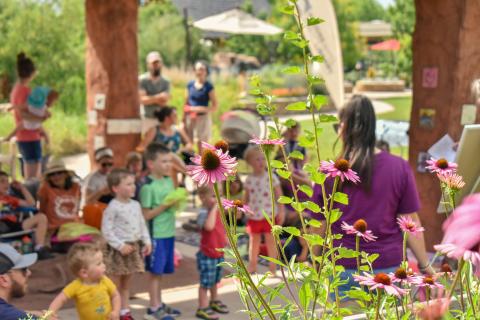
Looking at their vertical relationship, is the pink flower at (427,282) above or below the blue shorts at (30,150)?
above

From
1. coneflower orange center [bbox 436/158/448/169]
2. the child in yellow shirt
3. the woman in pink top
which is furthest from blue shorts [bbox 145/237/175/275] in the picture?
the woman in pink top

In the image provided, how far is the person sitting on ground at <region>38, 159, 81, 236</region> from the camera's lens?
7.99 m

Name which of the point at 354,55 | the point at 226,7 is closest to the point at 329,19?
the point at 226,7

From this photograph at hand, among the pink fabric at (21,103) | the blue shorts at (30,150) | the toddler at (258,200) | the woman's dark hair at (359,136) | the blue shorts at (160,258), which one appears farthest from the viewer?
the blue shorts at (30,150)

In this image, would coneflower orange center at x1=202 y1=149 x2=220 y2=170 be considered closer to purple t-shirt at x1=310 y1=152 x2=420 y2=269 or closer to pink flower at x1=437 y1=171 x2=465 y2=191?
pink flower at x1=437 y1=171 x2=465 y2=191

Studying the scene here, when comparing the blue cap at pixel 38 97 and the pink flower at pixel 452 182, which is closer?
the pink flower at pixel 452 182

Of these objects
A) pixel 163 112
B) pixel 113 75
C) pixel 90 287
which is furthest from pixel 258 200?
pixel 90 287

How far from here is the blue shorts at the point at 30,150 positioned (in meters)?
10.9

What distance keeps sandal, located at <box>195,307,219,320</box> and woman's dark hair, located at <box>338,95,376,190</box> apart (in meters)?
2.66

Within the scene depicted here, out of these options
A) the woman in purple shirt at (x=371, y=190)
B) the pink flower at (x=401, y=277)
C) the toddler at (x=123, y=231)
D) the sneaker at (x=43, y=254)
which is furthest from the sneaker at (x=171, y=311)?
the pink flower at (x=401, y=277)

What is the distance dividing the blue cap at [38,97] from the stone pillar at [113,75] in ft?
4.71

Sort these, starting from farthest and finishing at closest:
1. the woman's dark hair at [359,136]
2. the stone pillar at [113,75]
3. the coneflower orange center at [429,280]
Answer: the stone pillar at [113,75]
the woman's dark hair at [359,136]
the coneflower orange center at [429,280]

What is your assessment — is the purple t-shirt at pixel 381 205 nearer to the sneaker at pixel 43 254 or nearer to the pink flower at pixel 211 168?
the pink flower at pixel 211 168

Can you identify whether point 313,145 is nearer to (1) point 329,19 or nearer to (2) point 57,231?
(2) point 57,231
